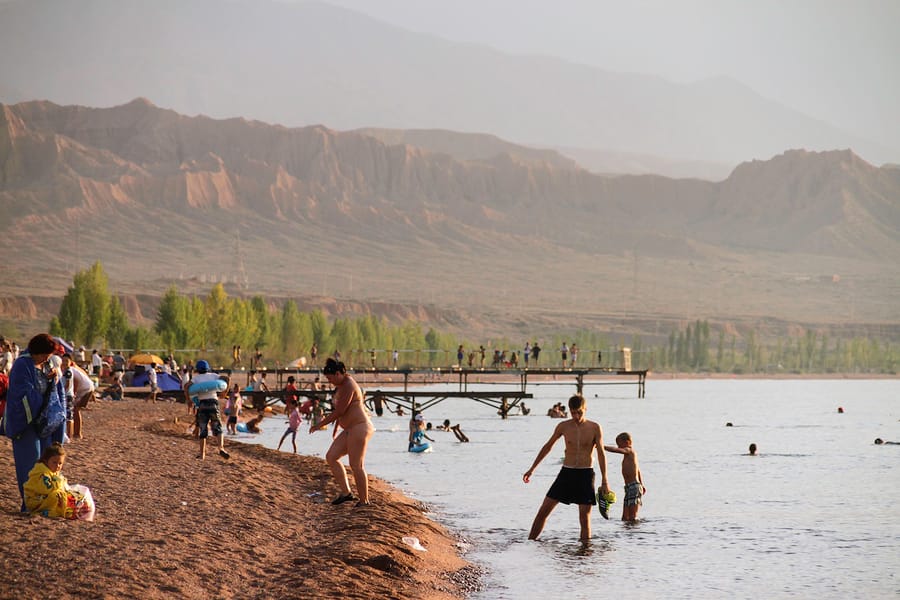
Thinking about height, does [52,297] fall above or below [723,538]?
above

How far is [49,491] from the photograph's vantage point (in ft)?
49.6

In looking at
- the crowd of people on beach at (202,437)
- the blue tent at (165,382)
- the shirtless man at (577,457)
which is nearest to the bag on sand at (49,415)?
the crowd of people on beach at (202,437)

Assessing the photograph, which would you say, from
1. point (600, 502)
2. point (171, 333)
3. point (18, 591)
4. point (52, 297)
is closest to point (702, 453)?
point (600, 502)

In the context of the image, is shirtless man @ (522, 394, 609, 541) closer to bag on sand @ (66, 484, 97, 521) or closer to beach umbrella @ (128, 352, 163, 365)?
bag on sand @ (66, 484, 97, 521)

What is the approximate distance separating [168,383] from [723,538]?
151ft

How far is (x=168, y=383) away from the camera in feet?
220

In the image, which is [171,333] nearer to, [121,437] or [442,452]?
[442,452]

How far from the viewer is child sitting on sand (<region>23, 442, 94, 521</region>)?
15.1 meters

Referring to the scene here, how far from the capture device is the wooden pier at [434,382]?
236ft

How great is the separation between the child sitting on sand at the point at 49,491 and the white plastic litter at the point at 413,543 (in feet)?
18.3

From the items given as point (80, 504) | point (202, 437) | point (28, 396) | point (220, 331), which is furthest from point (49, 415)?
point (220, 331)

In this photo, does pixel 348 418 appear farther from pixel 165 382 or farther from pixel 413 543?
pixel 165 382

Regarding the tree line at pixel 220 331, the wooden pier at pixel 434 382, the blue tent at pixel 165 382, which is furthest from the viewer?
the tree line at pixel 220 331

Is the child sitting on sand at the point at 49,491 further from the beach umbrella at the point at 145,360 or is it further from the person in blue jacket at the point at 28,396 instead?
the beach umbrella at the point at 145,360
